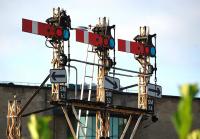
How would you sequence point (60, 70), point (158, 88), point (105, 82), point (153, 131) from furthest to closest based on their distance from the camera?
point (153, 131) < point (158, 88) < point (105, 82) < point (60, 70)

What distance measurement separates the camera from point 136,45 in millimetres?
33656

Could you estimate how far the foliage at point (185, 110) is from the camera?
1357mm

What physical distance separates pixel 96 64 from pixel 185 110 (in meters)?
29.7

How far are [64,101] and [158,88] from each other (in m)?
7.02

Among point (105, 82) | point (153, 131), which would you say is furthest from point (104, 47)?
point (153, 131)

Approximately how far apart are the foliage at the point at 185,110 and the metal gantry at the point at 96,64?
2655 cm

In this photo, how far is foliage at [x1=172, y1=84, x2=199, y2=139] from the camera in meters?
1.36

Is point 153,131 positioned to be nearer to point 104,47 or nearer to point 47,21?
point 104,47

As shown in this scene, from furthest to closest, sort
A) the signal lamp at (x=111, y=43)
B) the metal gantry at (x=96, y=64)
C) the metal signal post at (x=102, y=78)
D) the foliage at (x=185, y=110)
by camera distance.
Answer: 1. the signal lamp at (x=111, y=43)
2. the metal signal post at (x=102, y=78)
3. the metal gantry at (x=96, y=64)
4. the foliage at (x=185, y=110)

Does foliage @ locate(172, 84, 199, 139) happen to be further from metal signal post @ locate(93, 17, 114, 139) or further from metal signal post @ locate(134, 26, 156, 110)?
metal signal post @ locate(134, 26, 156, 110)

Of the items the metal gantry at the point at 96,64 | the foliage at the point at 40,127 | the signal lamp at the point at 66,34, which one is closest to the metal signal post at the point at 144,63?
the metal gantry at the point at 96,64

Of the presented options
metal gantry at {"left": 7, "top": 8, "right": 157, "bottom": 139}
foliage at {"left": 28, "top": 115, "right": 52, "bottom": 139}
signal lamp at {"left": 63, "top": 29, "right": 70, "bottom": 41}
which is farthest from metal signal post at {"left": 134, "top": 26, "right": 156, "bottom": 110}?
foliage at {"left": 28, "top": 115, "right": 52, "bottom": 139}

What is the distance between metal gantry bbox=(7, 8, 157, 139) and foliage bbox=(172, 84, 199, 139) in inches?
1045

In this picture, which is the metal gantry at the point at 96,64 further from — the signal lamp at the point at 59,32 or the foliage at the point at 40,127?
the foliage at the point at 40,127
